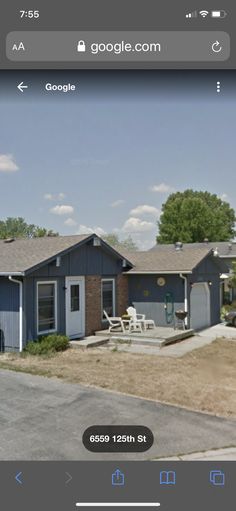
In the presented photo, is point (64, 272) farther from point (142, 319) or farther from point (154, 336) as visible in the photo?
point (142, 319)

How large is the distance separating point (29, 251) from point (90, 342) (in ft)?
11.4

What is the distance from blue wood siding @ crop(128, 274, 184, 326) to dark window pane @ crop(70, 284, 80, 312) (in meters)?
3.21

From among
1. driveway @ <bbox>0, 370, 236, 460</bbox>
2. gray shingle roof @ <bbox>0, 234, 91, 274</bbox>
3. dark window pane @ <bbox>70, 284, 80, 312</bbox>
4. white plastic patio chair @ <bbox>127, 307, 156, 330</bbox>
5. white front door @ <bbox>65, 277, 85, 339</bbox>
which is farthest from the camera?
white plastic patio chair @ <bbox>127, 307, 156, 330</bbox>

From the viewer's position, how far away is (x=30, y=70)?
2008mm

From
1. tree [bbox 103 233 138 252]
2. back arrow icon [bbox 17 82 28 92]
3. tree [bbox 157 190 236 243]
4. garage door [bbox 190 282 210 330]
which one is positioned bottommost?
garage door [bbox 190 282 210 330]

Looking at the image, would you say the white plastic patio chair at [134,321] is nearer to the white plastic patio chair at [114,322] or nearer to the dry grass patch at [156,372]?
the white plastic patio chair at [114,322]

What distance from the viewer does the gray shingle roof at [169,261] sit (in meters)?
13.3

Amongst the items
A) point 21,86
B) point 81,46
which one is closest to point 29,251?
point 21,86

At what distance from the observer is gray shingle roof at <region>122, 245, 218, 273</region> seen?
13.3m

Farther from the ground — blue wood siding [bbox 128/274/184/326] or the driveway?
blue wood siding [bbox 128/274/184/326]

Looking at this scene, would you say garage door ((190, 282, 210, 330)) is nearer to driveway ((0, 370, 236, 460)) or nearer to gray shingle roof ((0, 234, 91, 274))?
gray shingle roof ((0, 234, 91, 274))

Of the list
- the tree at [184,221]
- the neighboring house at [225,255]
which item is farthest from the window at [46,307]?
the tree at [184,221]
